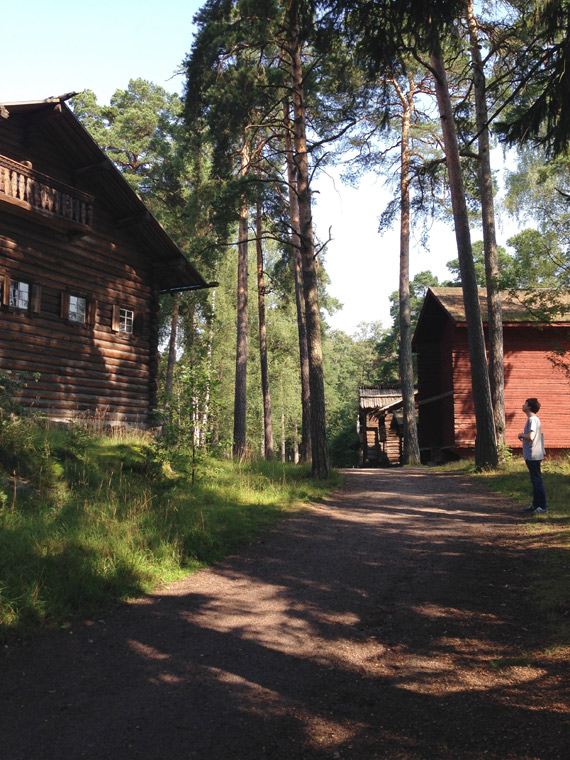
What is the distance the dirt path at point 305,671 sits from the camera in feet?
10.8

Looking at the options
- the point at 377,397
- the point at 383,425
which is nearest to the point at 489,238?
the point at 377,397

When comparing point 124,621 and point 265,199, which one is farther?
point 265,199

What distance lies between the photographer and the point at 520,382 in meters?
21.6

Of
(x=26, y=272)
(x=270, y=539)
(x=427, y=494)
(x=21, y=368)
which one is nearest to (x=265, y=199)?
(x=26, y=272)

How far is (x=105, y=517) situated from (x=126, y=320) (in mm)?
11717

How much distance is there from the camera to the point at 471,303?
14430mm

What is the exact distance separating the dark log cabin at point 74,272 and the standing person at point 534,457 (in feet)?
37.6

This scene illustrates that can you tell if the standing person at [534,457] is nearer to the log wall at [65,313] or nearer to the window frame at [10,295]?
the log wall at [65,313]

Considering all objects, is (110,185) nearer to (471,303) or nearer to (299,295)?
(299,295)

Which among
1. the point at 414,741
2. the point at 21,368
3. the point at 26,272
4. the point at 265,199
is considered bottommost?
the point at 414,741

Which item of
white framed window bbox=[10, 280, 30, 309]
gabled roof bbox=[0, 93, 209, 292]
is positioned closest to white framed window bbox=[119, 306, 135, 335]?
gabled roof bbox=[0, 93, 209, 292]

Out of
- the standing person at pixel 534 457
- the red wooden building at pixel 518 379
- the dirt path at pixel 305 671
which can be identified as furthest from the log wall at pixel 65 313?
the red wooden building at pixel 518 379

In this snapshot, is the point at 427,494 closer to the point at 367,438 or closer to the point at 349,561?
the point at 349,561

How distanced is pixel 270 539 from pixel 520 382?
16.9m
